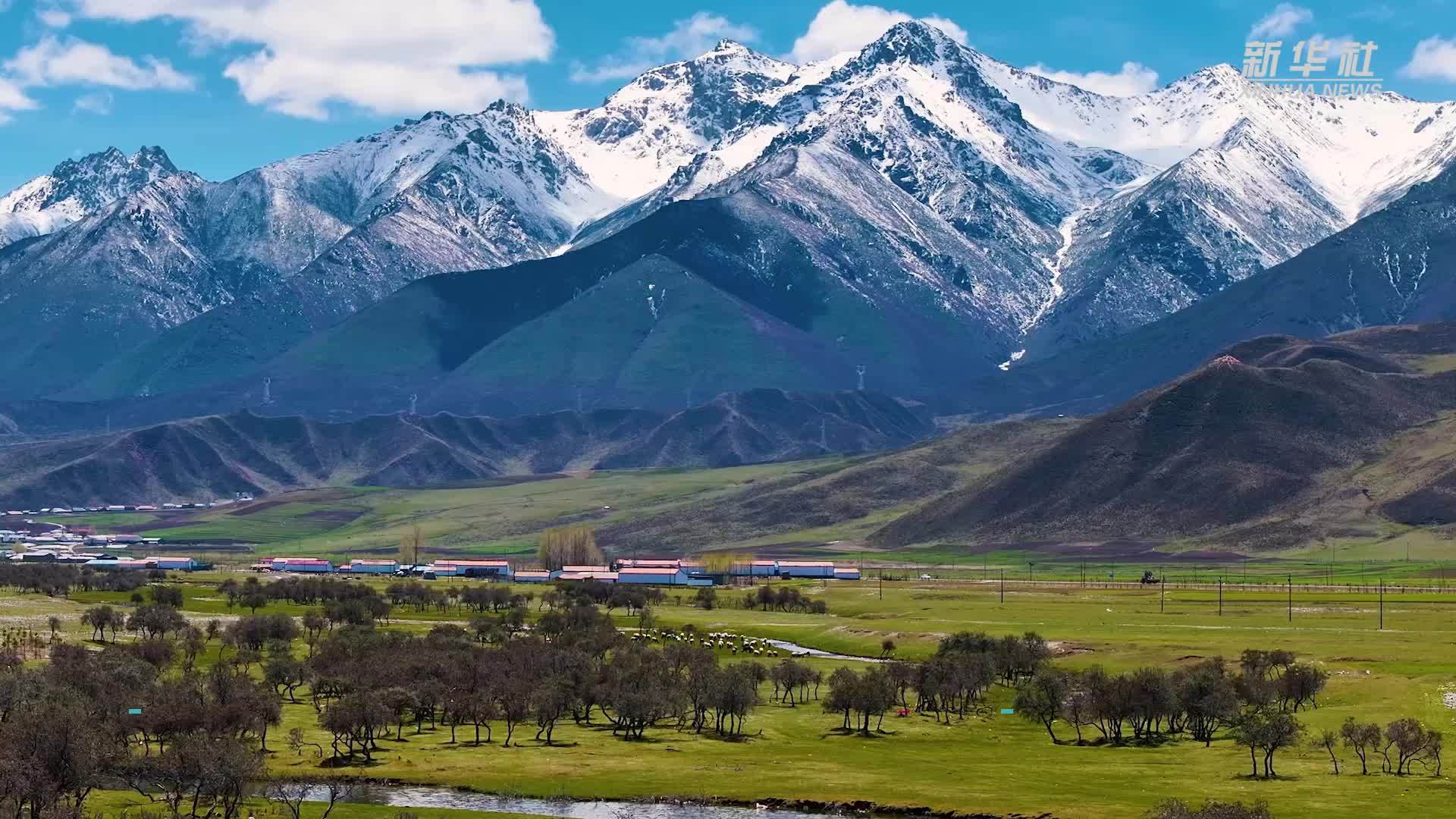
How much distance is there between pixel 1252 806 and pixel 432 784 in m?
53.9

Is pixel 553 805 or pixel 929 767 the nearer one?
pixel 553 805

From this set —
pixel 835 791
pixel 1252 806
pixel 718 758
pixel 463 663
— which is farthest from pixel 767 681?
pixel 1252 806

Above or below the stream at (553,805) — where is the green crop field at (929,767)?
above

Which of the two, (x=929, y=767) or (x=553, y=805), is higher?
(x=929, y=767)

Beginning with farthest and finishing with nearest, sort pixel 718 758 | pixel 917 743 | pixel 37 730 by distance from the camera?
pixel 917 743 → pixel 718 758 → pixel 37 730

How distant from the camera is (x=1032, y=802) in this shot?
127 m

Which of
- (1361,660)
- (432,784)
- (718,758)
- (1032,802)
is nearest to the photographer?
(1032,802)

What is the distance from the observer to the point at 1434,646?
19850 cm

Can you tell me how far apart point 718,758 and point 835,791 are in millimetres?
15963

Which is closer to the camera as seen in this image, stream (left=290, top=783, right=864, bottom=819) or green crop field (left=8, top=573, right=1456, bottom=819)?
green crop field (left=8, top=573, right=1456, bottom=819)

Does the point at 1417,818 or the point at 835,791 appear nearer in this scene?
the point at 1417,818

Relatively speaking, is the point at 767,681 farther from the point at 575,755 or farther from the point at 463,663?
the point at 575,755

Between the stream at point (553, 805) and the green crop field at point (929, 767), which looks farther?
the stream at point (553, 805)

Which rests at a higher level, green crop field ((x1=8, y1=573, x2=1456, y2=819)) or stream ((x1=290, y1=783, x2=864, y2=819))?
green crop field ((x1=8, y1=573, x2=1456, y2=819))
